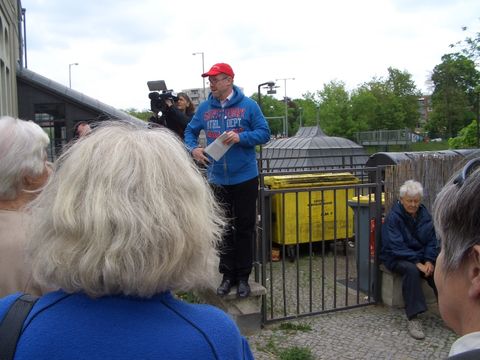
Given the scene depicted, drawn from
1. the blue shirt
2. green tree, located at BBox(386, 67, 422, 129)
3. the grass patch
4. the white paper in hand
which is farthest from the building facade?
green tree, located at BBox(386, 67, 422, 129)

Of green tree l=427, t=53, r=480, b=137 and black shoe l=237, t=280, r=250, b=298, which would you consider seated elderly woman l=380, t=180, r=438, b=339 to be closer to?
black shoe l=237, t=280, r=250, b=298

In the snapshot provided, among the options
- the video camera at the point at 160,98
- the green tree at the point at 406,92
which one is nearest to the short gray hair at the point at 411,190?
the video camera at the point at 160,98

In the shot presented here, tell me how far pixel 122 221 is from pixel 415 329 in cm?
396

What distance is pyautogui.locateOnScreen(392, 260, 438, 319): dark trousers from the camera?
4.50 meters

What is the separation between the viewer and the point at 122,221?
1045mm

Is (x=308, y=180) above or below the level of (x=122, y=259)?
below

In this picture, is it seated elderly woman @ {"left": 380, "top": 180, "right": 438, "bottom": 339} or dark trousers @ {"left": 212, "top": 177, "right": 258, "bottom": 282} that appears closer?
dark trousers @ {"left": 212, "top": 177, "right": 258, "bottom": 282}

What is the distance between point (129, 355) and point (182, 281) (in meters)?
0.20

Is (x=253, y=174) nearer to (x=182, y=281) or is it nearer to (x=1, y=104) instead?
(x=182, y=281)

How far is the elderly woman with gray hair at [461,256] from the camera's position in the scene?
1035mm

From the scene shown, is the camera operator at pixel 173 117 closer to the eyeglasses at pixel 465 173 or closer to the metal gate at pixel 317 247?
the metal gate at pixel 317 247

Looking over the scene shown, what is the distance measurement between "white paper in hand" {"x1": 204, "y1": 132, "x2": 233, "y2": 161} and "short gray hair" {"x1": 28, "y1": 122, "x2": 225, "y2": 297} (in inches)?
100

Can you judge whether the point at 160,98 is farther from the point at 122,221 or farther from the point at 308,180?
the point at 122,221

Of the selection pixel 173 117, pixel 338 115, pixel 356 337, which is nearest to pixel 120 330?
pixel 356 337
